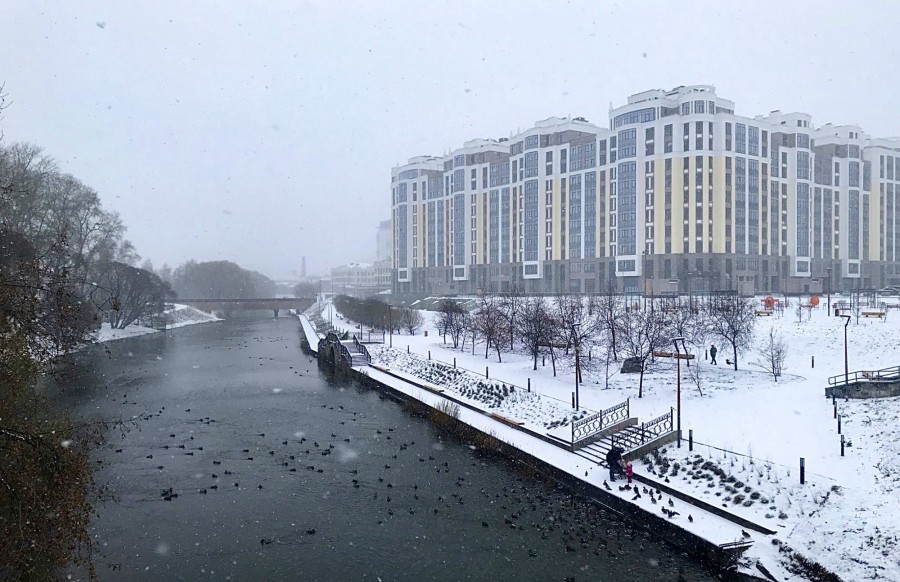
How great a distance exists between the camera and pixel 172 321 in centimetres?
8000

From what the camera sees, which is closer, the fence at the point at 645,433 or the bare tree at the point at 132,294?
the fence at the point at 645,433

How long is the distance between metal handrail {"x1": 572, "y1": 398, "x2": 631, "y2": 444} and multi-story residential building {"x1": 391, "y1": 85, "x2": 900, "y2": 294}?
49.0 m

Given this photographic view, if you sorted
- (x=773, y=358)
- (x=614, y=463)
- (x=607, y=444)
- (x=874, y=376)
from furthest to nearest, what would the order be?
(x=773, y=358) → (x=874, y=376) → (x=607, y=444) → (x=614, y=463)

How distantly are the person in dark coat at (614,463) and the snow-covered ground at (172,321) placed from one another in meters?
45.5

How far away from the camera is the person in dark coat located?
52.2 feet

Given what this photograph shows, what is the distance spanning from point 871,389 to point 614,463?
1006cm

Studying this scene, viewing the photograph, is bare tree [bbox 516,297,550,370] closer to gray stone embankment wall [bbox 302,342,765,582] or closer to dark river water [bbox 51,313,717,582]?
dark river water [bbox 51,313,717,582]

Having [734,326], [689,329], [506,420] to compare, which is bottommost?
[506,420]

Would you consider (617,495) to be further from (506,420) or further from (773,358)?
(773,358)

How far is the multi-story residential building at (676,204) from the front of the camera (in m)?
65.4

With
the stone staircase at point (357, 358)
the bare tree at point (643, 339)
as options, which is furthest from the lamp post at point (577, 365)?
the stone staircase at point (357, 358)

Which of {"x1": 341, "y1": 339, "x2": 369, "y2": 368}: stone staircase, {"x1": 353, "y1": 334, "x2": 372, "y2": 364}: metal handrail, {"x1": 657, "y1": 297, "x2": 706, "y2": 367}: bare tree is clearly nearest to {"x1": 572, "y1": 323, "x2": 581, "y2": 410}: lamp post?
{"x1": 657, "y1": 297, "x2": 706, "y2": 367}: bare tree

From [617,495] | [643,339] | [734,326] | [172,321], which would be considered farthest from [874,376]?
[172,321]

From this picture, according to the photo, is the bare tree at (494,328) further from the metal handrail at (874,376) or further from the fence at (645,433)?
the metal handrail at (874,376)
